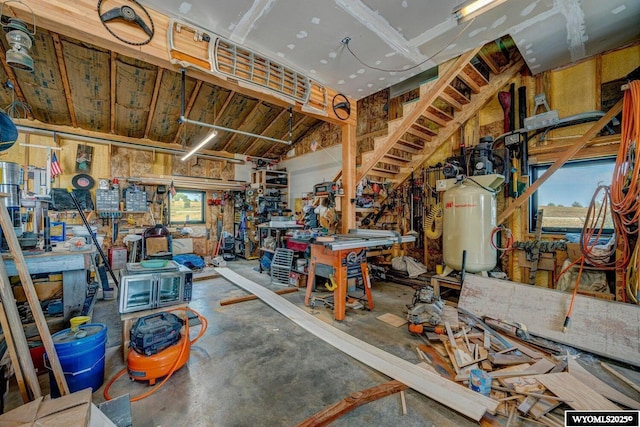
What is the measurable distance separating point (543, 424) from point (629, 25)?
13.6 feet

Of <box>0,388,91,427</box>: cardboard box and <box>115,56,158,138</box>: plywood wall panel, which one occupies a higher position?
<box>115,56,158,138</box>: plywood wall panel

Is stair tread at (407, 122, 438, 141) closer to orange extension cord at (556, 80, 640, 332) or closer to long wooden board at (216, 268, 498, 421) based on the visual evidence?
orange extension cord at (556, 80, 640, 332)

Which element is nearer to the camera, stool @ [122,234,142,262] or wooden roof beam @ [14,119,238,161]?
wooden roof beam @ [14,119,238,161]

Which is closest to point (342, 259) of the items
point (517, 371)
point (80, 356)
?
point (517, 371)

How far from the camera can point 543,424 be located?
5.53 ft

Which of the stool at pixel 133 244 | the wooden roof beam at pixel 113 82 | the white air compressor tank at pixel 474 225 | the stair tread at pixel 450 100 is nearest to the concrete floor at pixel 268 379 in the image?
the white air compressor tank at pixel 474 225

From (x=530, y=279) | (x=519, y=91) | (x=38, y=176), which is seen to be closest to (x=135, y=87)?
(x=38, y=176)

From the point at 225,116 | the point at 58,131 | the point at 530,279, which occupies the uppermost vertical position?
the point at 225,116

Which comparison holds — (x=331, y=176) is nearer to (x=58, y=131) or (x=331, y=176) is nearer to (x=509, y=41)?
(x=509, y=41)

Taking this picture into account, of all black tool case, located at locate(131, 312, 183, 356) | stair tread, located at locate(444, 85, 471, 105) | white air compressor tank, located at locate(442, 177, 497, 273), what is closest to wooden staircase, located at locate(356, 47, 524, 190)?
stair tread, located at locate(444, 85, 471, 105)

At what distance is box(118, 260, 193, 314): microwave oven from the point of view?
8.18ft

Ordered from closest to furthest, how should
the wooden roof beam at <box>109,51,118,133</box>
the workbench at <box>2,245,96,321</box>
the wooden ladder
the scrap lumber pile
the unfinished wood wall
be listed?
the wooden ladder < the scrap lumber pile < the workbench at <box>2,245,96,321</box> < the wooden roof beam at <box>109,51,118,133</box> < the unfinished wood wall

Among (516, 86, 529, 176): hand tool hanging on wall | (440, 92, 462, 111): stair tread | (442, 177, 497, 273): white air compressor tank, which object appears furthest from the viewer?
(440, 92, 462, 111): stair tread

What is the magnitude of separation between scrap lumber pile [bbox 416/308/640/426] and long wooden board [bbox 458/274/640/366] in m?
0.16
